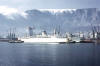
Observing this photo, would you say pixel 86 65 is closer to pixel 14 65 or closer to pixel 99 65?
pixel 99 65

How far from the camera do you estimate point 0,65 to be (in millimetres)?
60312

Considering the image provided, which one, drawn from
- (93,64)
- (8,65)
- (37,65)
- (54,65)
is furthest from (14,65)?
(93,64)

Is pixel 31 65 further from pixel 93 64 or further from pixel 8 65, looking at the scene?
pixel 93 64

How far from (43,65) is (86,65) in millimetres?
10234

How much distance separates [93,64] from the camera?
61438 mm

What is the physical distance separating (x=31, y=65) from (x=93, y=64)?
1482 cm

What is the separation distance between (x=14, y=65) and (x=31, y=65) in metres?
4.05

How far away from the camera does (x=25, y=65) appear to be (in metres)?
61.6

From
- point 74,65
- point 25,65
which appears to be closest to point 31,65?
point 25,65

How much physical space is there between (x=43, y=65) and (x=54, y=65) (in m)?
2.66

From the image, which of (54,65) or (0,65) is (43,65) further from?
(0,65)

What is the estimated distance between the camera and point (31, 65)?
202 feet

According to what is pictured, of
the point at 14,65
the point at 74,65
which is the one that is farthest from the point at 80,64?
the point at 14,65

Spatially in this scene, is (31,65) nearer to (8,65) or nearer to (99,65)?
(8,65)
